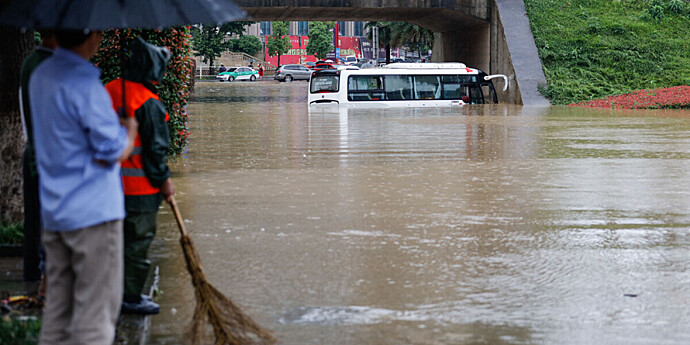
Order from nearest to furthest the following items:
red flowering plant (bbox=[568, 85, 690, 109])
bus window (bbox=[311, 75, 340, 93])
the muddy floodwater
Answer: the muddy floodwater
red flowering plant (bbox=[568, 85, 690, 109])
bus window (bbox=[311, 75, 340, 93])

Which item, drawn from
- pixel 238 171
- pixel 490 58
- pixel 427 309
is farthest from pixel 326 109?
pixel 427 309

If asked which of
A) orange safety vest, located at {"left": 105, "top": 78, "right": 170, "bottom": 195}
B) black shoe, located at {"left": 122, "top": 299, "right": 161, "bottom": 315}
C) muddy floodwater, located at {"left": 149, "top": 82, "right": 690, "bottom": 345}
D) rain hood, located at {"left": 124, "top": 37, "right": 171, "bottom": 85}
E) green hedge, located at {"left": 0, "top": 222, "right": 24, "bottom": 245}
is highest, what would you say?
rain hood, located at {"left": 124, "top": 37, "right": 171, "bottom": 85}

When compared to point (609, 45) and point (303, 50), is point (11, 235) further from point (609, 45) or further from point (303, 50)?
point (303, 50)

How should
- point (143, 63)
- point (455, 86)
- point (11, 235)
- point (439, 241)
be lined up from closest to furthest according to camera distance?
point (143, 63) → point (11, 235) → point (439, 241) → point (455, 86)

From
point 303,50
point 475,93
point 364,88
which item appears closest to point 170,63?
point 364,88

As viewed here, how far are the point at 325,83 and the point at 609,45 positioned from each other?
13.1 meters

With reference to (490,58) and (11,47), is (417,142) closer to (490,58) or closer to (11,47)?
(11,47)

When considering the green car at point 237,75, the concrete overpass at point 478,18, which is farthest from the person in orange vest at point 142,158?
the green car at point 237,75

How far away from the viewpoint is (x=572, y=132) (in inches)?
794

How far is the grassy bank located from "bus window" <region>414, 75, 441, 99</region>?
4465 mm

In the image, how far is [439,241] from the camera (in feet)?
26.3

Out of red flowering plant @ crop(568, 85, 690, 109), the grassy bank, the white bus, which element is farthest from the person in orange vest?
the grassy bank

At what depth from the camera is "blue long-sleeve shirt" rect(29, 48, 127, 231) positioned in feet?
11.9

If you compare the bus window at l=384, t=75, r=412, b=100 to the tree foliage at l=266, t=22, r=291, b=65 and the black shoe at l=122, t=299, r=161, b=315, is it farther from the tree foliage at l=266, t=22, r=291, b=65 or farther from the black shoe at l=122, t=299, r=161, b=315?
the tree foliage at l=266, t=22, r=291, b=65
